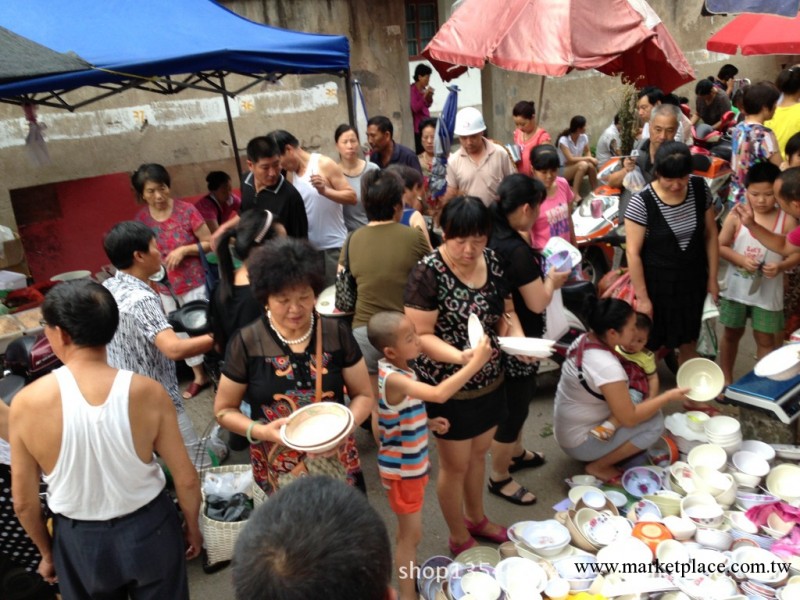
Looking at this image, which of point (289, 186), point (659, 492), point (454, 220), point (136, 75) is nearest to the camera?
point (454, 220)

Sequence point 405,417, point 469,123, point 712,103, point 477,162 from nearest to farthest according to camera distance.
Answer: point 405,417 → point 469,123 → point 477,162 → point 712,103

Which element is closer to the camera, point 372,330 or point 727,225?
point 372,330

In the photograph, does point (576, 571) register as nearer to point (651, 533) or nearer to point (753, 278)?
point (651, 533)

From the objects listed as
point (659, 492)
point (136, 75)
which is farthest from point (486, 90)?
point (659, 492)

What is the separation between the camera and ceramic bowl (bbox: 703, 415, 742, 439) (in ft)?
→ 11.8

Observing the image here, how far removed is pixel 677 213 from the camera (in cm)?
400

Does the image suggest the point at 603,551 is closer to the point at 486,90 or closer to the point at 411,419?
the point at 411,419

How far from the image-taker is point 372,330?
8.52 ft

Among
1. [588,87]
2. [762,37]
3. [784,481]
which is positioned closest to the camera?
[784,481]

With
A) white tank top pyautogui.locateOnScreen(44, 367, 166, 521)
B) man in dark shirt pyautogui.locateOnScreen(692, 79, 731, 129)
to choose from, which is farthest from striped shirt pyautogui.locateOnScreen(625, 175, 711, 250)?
man in dark shirt pyautogui.locateOnScreen(692, 79, 731, 129)

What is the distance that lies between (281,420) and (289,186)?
258cm

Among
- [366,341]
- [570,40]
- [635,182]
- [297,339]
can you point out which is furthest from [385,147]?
[297,339]

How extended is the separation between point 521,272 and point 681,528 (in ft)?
4.63

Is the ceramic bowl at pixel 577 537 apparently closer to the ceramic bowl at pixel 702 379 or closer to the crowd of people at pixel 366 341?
the crowd of people at pixel 366 341
